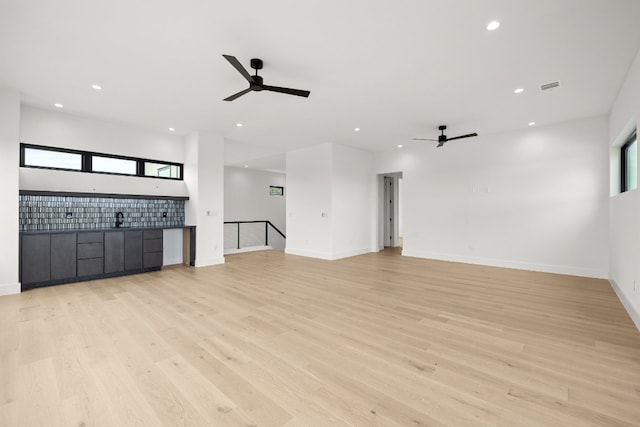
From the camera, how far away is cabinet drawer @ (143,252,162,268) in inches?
228

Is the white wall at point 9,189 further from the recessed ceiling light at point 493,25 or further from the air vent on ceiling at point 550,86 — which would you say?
the air vent on ceiling at point 550,86

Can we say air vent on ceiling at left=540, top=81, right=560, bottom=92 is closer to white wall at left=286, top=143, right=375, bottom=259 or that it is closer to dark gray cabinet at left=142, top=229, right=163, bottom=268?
white wall at left=286, top=143, right=375, bottom=259

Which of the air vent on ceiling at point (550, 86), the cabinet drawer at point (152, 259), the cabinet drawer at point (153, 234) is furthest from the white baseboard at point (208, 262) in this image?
the air vent on ceiling at point (550, 86)

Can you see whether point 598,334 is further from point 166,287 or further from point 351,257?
point 166,287

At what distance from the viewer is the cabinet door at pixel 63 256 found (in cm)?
475

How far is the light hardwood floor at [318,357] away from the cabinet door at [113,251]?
85cm

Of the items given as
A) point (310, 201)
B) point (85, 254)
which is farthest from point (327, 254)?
point (85, 254)

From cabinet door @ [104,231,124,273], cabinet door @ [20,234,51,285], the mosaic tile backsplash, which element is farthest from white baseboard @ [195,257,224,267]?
cabinet door @ [20,234,51,285]

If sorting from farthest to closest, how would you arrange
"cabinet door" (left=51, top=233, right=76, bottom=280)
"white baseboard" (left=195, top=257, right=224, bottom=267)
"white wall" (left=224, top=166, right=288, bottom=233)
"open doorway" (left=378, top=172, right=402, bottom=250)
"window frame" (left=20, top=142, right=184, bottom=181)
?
"white wall" (left=224, top=166, right=288, bottom=233) < "open doorway" (left=378, top=172, right=402, bottom=250) < "white baseboard" (left=195, top=257, right=224, bottom=267) < "window frame" (left=20, top=142, right=184, bottom=181) < "cabinet door" (left=51, top=233, right=76, bottom=280)

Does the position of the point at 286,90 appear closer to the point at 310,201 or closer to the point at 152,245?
the point at 152,245

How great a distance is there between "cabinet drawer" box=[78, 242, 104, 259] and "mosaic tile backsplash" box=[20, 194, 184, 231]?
25.9 inches

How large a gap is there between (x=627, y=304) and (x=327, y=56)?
4.98 meters

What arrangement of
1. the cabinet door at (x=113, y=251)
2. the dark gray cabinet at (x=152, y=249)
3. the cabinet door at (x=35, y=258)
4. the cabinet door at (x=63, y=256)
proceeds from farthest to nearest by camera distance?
the dark gray cabinet at (x=152, y=249) < the cabinet door at (x=113, y=251) < the cabinet door at (x=63, y=256) < the cabinet door at (x=35, y=258)

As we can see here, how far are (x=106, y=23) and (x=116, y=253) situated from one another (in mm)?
4161
